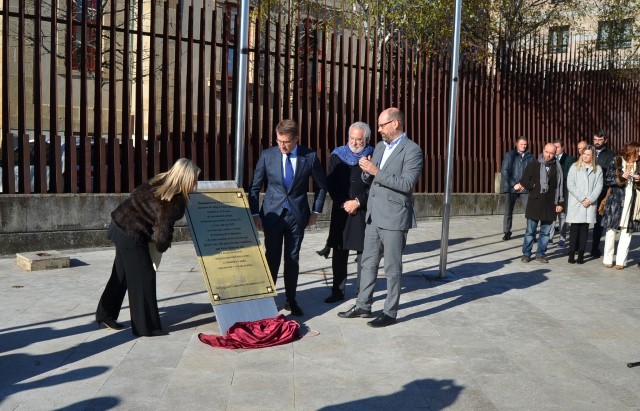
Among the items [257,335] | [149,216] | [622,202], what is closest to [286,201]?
[149,216]

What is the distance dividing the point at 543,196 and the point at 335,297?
437cm

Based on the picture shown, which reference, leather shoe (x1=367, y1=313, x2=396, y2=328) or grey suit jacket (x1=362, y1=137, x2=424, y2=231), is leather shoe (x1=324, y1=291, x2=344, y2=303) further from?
grey suit jacket (x1=362, y1=137, x2=424, y2=231)

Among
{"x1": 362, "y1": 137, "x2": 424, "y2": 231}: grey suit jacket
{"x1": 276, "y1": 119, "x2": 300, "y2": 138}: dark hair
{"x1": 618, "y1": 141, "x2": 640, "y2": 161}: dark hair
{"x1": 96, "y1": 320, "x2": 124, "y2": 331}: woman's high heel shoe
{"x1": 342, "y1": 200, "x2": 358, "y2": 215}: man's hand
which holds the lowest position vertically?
{"x1": 96, "y1": 320, "x2": 124, "y2": 331}: woman's high heel shoe

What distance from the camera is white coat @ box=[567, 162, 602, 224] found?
A: 36.1ft

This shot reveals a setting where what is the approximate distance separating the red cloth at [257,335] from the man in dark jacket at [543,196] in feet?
18.4

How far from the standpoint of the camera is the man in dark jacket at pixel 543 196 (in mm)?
11023

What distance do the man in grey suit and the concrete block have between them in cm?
422

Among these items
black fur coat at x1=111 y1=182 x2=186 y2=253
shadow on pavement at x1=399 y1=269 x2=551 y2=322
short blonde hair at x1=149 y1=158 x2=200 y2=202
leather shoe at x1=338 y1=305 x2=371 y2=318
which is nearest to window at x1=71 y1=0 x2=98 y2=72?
black fur coat at x1=111 y1=182 x2=186 y2=253

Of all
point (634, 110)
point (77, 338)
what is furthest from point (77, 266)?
point (634, 110)

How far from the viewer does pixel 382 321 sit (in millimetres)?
6965

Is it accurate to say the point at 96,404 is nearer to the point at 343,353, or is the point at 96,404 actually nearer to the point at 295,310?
the point at 343,353

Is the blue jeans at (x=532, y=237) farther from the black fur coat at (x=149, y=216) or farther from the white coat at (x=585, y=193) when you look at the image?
the black fur coat at (x=149, y=216)

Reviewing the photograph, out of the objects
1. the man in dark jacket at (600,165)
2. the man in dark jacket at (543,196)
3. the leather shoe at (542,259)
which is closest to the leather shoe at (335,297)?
the man in dark jacket at (543,196)

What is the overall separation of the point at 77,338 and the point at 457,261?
6.14 meters
